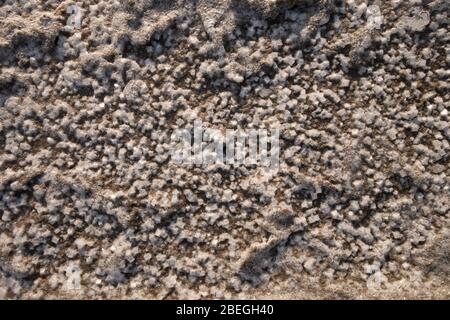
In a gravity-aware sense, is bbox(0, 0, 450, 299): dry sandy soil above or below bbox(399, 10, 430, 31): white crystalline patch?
below

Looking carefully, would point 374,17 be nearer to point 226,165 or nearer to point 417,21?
point 417,21

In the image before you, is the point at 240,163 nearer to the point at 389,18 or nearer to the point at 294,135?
the point at 294,135

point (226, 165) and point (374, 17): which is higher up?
point (374, 17)

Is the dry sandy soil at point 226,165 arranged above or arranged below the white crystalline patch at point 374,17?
below

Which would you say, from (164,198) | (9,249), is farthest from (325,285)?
(9,249)

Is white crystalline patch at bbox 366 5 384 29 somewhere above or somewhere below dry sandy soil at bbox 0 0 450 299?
above

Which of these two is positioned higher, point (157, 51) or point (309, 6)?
point (309, 6)

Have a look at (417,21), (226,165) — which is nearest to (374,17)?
(417,21)
